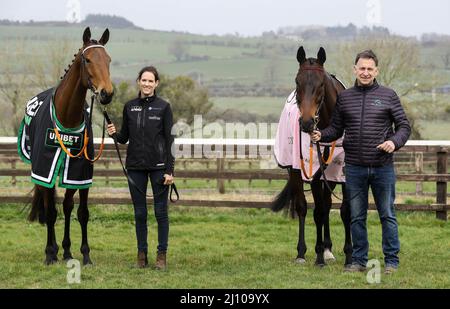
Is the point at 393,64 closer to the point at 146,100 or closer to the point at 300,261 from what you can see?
the point at 300,261

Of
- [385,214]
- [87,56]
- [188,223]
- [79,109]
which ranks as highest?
[87,56]

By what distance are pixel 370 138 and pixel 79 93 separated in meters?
2.84

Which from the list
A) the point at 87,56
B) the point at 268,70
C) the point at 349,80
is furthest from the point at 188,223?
the point at 268,70

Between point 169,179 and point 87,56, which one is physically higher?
point 87,56

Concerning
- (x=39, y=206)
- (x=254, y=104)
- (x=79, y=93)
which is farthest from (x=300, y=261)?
(x=254, y=104)

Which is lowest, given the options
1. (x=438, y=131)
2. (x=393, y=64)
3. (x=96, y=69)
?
(x=438, y=131)

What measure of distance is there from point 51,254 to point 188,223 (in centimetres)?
366

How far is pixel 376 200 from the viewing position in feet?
20.1

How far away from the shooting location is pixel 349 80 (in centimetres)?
2623

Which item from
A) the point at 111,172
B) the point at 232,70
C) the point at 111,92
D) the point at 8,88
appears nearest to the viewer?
the point at 111,92

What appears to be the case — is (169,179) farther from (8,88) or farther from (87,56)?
(8,88)

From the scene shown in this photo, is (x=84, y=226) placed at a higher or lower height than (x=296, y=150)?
lower

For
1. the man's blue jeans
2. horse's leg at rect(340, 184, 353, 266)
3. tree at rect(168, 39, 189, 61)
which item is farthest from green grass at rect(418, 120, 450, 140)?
tree at rect(168, 39, 189, 61)

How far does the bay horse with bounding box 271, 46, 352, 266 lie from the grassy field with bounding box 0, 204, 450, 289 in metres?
0.21
